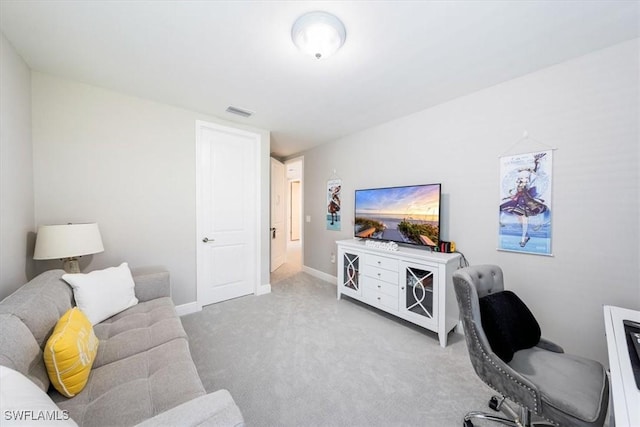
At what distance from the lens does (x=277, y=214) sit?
15.4 ft

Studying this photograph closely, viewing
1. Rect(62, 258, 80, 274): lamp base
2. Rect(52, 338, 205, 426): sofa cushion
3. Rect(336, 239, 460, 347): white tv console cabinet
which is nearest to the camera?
Rect(52, 338, 205, 426): sofa cushion

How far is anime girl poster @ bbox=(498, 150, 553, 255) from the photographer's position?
6.32ft

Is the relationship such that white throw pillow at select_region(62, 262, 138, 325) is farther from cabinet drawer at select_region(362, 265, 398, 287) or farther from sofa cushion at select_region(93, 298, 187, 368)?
cabinet drawer at select_region(362, 265, 398, 287)

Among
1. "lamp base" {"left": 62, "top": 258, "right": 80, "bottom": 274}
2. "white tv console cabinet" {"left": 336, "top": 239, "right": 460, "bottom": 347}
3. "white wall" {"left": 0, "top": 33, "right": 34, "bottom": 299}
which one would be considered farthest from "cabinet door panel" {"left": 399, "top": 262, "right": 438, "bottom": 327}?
"white wall" {"left": 0, "top": 33, "right": 34, "bottom": 299}

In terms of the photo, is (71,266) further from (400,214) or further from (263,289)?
(400,214)

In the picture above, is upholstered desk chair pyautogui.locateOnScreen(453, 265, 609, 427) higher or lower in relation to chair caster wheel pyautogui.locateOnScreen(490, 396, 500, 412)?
higher

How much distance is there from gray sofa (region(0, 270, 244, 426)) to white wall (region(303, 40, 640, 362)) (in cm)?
248

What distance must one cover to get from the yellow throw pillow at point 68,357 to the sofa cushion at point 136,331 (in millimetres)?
159

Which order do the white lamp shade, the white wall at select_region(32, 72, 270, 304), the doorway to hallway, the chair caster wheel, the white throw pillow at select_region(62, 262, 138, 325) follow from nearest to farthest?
the chair caster wheel < the white throw pillow at select_region(62, 262, 138, 325) < the white lamp shade < the white wall at select_region(32, 72, 270, 304) < the doorway to hallway

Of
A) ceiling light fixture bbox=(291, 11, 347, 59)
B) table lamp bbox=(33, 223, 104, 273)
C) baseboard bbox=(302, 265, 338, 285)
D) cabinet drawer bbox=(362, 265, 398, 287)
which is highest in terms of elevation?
ceiling light fixture bbox=(291, 11, 347, 59)

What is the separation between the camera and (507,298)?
148cm

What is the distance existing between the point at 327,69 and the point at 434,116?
1.43m

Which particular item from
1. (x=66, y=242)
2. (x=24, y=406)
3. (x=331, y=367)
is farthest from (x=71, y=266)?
(x=331, y=367)

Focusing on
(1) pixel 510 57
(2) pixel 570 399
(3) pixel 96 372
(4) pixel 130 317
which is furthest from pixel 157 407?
(1) pixel 510 57
